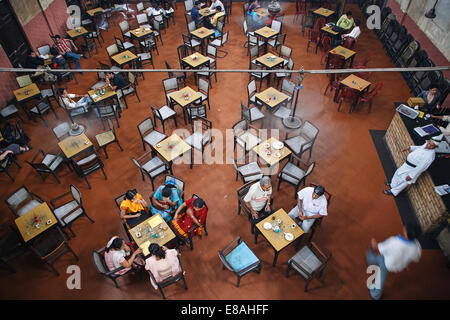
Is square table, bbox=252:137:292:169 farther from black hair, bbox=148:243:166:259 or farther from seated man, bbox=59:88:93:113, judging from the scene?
seated man, bbox=59:88:93:113

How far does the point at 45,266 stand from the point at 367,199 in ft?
22.3

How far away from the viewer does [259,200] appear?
5488 mm

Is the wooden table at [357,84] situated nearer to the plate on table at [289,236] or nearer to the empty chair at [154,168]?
the plate on table at [289,236]

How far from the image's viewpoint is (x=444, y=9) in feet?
27.5

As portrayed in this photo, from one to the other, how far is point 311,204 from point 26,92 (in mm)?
8256

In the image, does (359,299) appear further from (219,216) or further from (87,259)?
(87,259)

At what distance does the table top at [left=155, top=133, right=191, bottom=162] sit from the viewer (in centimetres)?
648

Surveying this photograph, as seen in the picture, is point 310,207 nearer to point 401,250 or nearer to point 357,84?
point 401,250

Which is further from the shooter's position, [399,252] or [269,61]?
[269,61]

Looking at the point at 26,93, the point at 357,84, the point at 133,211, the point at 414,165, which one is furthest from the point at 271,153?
the point at 26,93

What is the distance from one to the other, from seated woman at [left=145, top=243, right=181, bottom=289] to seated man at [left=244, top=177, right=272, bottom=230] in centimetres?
166

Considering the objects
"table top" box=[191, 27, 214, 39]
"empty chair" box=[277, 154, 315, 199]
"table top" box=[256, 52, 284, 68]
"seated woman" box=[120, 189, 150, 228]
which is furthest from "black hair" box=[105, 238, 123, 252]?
"table top" box=[191, 27, 214, 39]

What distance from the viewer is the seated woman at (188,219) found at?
5461 mm

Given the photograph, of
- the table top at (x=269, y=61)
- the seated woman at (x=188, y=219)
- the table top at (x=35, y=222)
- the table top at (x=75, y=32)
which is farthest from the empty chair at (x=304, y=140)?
the table top at (x=75, y=32)
